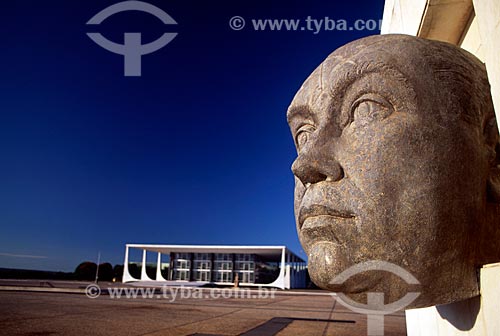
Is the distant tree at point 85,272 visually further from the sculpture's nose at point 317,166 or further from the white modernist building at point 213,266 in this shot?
the sculpture's nose at point 317,166

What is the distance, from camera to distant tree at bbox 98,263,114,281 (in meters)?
52.3

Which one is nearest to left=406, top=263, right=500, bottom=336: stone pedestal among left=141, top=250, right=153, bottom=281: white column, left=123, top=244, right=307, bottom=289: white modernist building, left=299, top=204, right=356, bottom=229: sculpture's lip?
left=299, top=204, right=356, bottom=229: sculpture's lip

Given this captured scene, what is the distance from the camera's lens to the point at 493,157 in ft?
6.09

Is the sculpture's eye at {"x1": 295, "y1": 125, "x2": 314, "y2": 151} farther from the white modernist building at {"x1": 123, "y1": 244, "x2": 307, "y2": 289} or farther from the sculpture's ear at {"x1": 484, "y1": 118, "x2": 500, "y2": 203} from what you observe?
the white modernist building at {"x1": 123, "y1": 244, "x2": 307, "y2": 289}

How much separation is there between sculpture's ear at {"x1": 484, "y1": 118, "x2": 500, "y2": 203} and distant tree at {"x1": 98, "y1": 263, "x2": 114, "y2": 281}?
2255 inches

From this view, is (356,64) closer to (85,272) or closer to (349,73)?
(349,73)

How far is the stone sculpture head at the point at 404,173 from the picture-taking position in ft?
5.47

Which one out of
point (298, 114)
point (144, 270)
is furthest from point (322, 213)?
point (144, 270)

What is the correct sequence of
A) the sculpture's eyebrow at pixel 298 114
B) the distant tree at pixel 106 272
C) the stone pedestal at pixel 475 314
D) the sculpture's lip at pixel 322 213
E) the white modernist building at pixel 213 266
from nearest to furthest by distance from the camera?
the stone pedestal at pixel 475 314 → the sculpture's lip at pixel 322 213 → the sculpture's eyebrow at pixel 298 114 → the white modernist building at pixel 213 266 → the distant tree at pixel 106 272

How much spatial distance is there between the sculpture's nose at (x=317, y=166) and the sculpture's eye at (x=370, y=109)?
0.83 ft

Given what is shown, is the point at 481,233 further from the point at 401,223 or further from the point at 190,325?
the point at 190,325

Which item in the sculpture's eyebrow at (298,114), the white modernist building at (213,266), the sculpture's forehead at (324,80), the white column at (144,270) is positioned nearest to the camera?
the sculpture's forehead at (324,80)

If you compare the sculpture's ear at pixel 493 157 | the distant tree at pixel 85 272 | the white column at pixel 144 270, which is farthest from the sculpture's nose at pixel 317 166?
the distant tree at pixel 85 272

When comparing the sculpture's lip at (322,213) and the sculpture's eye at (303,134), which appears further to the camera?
the sculpture's eye at (303,134)
